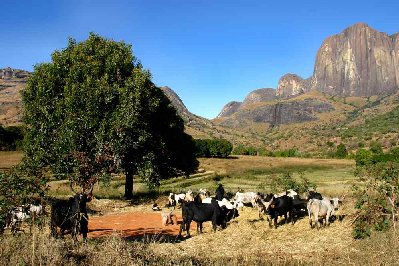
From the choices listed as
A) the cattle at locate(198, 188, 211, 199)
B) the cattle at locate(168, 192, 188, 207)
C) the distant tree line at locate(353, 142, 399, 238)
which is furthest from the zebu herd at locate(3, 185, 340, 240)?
the cattle at locate(198, 188, 211, 199)

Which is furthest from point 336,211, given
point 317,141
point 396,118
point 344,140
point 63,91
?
point 396,118

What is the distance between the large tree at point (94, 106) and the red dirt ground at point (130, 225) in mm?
3369

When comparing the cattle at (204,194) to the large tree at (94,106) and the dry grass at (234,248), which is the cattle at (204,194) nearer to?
the large tree at (94,106)

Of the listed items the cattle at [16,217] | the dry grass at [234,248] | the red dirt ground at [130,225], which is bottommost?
the red dirt ground at [130,225]

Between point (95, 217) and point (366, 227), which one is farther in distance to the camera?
point (95, 217)

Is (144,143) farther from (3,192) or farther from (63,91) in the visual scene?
(3,192)

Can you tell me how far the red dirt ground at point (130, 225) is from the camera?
22.7 meters

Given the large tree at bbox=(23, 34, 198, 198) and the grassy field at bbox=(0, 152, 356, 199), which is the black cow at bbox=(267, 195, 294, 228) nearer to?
the large tree at bbox=(23, 34, 198, 198)

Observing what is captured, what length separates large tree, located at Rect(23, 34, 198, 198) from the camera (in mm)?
28719

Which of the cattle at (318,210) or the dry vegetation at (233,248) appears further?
the cattle at (318,210)

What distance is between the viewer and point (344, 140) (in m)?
167

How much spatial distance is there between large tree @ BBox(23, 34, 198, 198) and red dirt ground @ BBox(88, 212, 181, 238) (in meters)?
3.37

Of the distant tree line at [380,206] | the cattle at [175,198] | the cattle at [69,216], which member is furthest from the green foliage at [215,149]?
the cattle at [69,216]

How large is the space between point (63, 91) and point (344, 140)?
504ft
